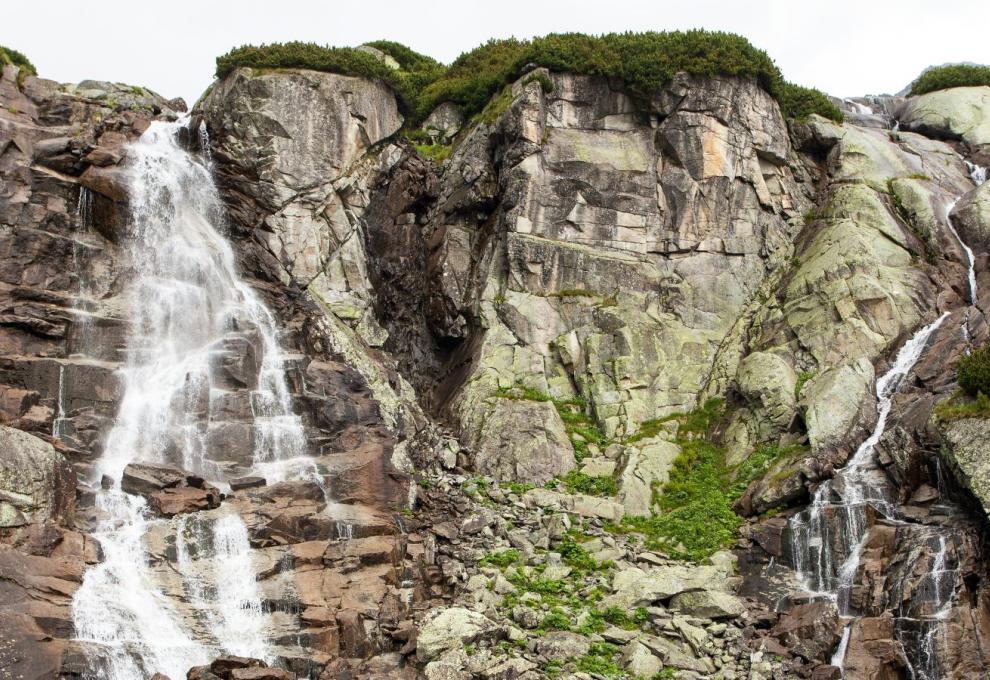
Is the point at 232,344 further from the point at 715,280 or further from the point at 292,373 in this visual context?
the point at 715,280

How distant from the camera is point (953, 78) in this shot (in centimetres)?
4709

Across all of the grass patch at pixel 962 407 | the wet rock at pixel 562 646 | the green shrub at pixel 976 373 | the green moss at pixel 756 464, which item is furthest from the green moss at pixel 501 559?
the green shrub at pixel 976 373

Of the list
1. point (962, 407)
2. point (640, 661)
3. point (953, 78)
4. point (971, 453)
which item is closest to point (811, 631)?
point (640, 661)

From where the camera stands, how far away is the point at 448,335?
124 feet

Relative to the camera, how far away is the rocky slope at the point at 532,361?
72.8 feet

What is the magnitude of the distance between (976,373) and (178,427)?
79.6 feet

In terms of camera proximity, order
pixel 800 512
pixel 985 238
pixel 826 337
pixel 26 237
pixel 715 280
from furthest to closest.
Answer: pixel 715 280 → pixel 985 238 → pixel 826 337 → pixel 26 237 → pixel 800 512

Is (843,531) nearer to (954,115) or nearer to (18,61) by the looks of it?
(954,115)

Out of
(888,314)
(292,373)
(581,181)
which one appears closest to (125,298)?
(292,373)

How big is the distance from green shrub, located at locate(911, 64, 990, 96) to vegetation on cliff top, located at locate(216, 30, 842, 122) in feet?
29.2

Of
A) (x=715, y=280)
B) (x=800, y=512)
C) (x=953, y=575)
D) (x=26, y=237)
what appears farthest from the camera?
(x=715, y=280)

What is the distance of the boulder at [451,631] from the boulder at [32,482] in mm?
10135

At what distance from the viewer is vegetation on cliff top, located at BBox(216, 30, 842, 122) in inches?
1549

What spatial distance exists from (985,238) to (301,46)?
31.0 meters
